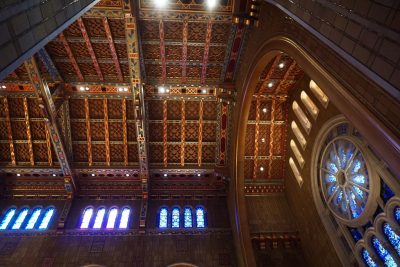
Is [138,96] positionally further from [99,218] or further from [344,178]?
[344,178]

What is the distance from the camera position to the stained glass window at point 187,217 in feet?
53.6

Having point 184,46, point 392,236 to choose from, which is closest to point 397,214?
point 392,236

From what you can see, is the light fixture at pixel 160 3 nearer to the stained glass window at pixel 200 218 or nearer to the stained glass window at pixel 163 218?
the stained glass window at pixel 163 218

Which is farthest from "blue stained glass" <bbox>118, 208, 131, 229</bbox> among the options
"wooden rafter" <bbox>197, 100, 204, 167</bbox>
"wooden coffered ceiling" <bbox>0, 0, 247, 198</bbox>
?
"wooden rafter" <bbox>197, 100, 204, 167</bbox>

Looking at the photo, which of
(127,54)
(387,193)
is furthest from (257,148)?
(127,54)

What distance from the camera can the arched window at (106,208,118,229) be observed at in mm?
16052

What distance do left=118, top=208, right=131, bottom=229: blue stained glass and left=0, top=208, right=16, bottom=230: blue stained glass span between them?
6.21 meters

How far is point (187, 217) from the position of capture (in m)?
16.8

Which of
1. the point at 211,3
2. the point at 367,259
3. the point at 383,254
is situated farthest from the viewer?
the point at 211,3

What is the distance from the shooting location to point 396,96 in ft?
12.9

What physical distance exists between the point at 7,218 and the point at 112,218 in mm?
5861

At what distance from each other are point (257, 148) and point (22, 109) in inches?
536

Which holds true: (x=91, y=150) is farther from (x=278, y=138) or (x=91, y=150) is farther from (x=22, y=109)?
(x=278, y=138)

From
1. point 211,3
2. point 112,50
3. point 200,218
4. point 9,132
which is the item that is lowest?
point 200,218
